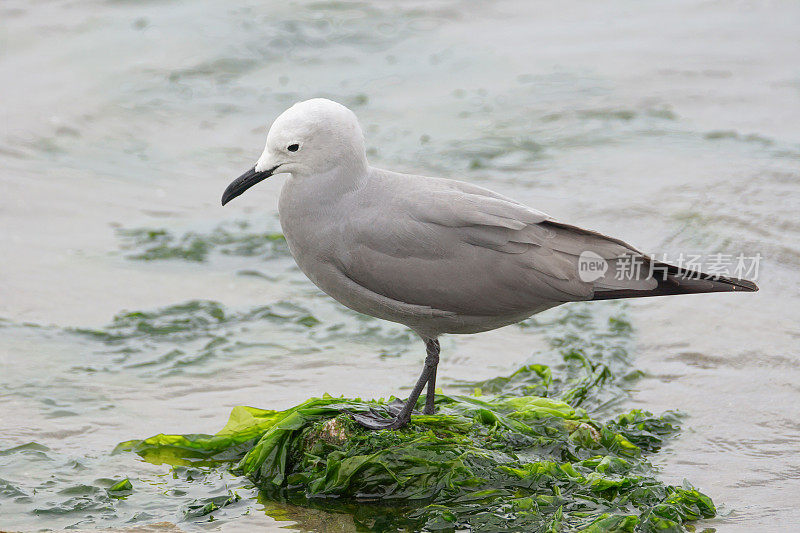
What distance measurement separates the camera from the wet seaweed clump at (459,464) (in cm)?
478

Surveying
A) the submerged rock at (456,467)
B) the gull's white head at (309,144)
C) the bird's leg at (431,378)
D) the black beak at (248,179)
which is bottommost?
the submerged rock at (456,467)

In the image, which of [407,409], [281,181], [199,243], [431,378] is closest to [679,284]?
[431,378]

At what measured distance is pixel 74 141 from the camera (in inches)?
419

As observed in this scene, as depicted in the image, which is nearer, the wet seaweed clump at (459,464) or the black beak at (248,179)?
the wet seaweed clump at (459,464)

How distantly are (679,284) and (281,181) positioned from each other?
5762mm

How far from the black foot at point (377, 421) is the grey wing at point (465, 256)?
2.07 ft

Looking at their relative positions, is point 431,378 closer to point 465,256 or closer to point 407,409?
point 407,409

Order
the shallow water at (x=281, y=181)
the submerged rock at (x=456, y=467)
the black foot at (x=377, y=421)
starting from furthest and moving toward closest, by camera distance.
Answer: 1. the shallow water at (x=281, y=181)
2. the black foot at (x=377, y=421)
3. the submerged rock at (x=456, y=467)

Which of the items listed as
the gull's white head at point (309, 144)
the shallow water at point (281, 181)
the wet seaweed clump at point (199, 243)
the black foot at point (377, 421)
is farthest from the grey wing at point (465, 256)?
the wet seaweed clump at point (199, 243)

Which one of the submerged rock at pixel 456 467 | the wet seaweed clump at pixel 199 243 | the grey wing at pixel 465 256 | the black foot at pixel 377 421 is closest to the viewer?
the submerged rock at pixel 456 467

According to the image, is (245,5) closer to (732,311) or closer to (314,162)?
(732,311)

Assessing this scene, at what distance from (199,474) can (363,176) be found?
166cm

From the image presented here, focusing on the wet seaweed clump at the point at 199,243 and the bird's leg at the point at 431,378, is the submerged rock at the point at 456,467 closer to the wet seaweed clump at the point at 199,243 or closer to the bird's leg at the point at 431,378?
the bird's leg at the point at 431,378

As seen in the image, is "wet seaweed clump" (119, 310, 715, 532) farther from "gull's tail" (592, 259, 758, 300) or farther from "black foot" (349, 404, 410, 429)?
"gull's tail" (592, 259, 758, 300)
